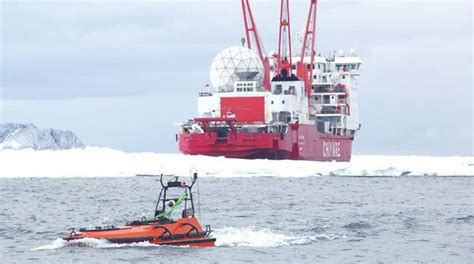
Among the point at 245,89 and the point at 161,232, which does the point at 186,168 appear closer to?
the point at 245,89

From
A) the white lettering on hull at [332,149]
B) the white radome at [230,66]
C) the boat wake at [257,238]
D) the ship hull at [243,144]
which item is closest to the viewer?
the boat wake at [257,238]

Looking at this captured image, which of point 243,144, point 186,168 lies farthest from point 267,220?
point 243,144

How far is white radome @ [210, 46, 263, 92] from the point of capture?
89.3 metres

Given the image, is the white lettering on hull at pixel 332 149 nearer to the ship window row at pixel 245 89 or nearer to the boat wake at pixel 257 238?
the ship window row at pixel 245 89

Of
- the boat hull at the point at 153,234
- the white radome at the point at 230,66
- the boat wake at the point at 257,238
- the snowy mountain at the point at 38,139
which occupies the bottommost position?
the boat wake at the point at 257,238

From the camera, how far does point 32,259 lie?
1120 inches

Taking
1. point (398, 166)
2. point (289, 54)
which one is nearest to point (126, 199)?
point (398, 166)

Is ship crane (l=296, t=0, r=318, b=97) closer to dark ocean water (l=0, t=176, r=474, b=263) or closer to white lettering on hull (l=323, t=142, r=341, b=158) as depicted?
white lettering on hull (l=323, t=142, r=341, b=158)

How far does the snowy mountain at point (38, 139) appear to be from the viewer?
112 metres

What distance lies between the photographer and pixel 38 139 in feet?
371

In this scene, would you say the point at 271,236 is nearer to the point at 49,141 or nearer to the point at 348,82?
the point at 348,82

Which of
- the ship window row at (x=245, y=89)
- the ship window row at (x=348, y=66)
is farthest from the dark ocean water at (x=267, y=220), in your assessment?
the ship window row at (x=348, y=66)

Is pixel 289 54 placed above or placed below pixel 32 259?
above

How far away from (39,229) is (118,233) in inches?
291
